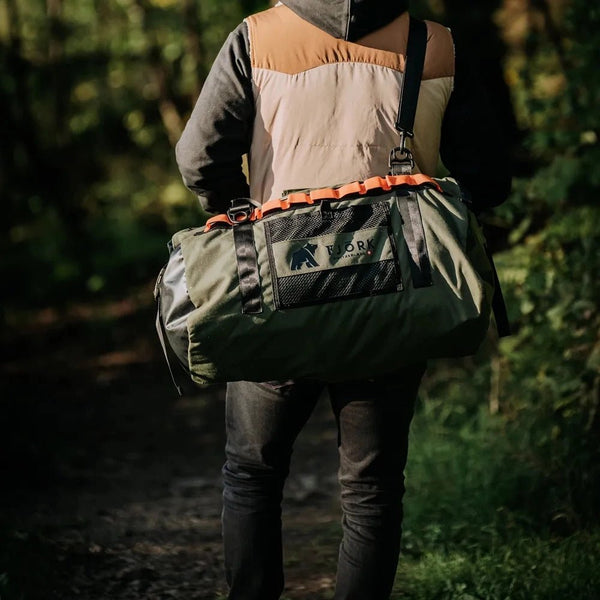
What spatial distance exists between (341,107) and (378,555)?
1.25 m

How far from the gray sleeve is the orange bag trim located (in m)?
0.20

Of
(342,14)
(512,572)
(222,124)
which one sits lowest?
(512,572)

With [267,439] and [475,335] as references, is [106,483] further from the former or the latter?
[475,335]

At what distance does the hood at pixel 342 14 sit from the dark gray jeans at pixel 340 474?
0.92 metres

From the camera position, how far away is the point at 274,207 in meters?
2.49

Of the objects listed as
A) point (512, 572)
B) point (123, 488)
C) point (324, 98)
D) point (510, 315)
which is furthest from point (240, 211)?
point (123, 488)

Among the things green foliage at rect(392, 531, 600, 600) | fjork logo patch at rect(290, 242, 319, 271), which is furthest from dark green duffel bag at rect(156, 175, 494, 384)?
green foliage at rect(392, 531, 600, 600)

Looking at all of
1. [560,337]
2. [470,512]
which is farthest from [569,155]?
[470,512]

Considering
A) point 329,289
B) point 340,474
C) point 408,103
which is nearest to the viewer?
point 329,289

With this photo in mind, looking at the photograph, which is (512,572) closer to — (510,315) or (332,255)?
(510,315)

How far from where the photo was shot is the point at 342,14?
2535 mm

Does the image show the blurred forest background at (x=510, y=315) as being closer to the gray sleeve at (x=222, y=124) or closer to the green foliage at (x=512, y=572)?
the green foliage at (x=512, y=572)

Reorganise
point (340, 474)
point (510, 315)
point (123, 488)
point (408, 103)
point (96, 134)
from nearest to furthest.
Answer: point (408, 103) < point (340, 474) < point (510, 315) < point (123, 488) < point (96, 134)

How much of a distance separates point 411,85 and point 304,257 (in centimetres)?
→ 55
